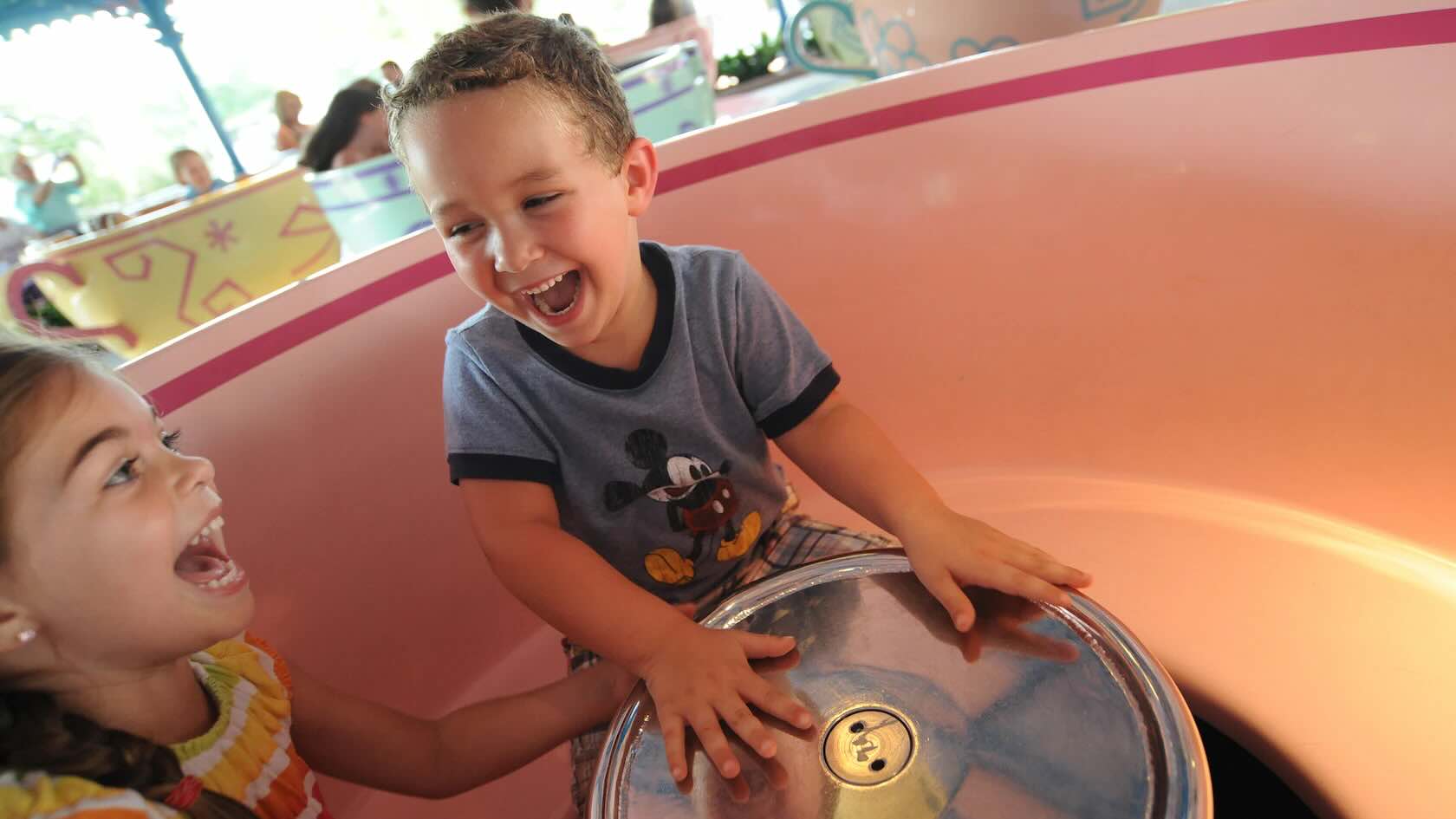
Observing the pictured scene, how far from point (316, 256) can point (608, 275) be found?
2.86 feet

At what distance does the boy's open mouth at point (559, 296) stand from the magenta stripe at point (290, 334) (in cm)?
22

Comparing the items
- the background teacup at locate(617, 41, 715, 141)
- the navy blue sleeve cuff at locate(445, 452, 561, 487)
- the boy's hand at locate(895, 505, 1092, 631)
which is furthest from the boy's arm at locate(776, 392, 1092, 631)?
the background teacup at locate(617, 41, 715, 141)

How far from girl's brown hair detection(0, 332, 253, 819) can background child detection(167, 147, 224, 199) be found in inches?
66.8

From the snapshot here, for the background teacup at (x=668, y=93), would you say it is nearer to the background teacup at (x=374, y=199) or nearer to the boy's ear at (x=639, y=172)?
the background teacup at (x=374, y=199)

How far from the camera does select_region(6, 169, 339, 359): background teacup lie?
970mm

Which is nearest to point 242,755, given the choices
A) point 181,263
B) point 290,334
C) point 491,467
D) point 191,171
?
point 491,467

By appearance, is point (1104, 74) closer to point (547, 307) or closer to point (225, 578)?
point (547, 307)

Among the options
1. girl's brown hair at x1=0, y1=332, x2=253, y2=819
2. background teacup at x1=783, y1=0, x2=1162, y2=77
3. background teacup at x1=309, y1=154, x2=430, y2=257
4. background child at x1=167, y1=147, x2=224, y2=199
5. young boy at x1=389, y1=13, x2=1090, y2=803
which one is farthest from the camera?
background child at x1=167, y1=147, x2=224, y2=199

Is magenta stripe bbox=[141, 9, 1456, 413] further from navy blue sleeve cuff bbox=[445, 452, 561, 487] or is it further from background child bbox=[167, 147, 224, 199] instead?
background child bbox=[167, 147, 224, 199]

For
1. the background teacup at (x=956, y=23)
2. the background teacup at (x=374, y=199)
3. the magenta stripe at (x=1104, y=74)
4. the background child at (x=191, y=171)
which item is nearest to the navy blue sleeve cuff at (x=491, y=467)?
the magenta stripe at (x=1104, y=74)

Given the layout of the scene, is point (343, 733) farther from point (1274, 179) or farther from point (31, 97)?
point (31, 97)

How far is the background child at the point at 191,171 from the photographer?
1823 millimetres

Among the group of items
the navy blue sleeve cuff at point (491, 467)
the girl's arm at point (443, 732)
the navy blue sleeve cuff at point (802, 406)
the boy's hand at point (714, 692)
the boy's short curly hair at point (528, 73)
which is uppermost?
the boy's short curly hair at point (528, 73)

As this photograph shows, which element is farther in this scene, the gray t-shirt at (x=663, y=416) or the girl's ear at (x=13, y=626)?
the gray t-shirt at (x=663, y=416)
